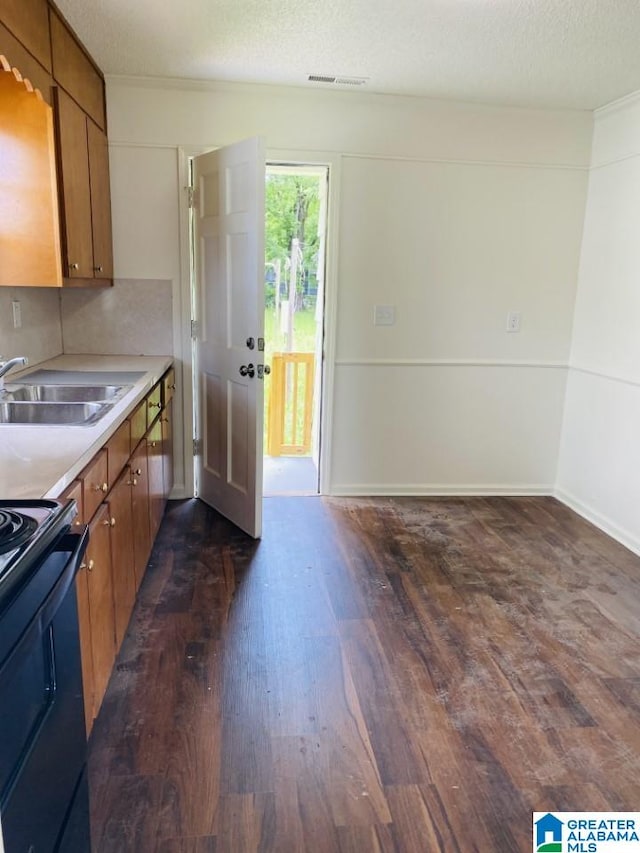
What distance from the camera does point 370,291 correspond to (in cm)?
363

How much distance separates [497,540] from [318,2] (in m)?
2.65

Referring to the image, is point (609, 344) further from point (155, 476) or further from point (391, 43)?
point (155, 476)

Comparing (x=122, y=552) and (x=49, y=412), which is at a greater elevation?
(x=49, y=412)

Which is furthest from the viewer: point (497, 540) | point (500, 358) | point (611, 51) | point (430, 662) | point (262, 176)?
point (500, 358)

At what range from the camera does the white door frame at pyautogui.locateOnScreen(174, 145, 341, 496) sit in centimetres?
340

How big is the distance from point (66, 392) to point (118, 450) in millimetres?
632

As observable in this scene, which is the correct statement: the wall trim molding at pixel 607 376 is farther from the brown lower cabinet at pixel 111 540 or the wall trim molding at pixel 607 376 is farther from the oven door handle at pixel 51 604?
the oven door handle at pixel 51 604

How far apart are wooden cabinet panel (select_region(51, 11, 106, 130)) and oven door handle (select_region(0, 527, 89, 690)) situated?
2136mm

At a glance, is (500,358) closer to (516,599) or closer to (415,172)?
(415,172)

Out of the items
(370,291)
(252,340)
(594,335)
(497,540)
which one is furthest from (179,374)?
(594,335)

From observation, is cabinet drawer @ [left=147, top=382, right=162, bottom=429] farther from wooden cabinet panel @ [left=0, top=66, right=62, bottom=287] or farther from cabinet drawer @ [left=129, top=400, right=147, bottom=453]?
wooden cabinet panel @ [left=0, top=66, right=62, bottom=287]

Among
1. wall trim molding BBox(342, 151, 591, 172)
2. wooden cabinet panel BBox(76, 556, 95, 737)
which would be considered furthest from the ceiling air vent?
wooden cabinet panel BBox(76, 556, 95, 737)

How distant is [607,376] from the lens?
3.48 meters

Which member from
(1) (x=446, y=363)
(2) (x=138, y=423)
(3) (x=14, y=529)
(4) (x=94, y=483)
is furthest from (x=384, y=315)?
(3) (x=14, y=529)
